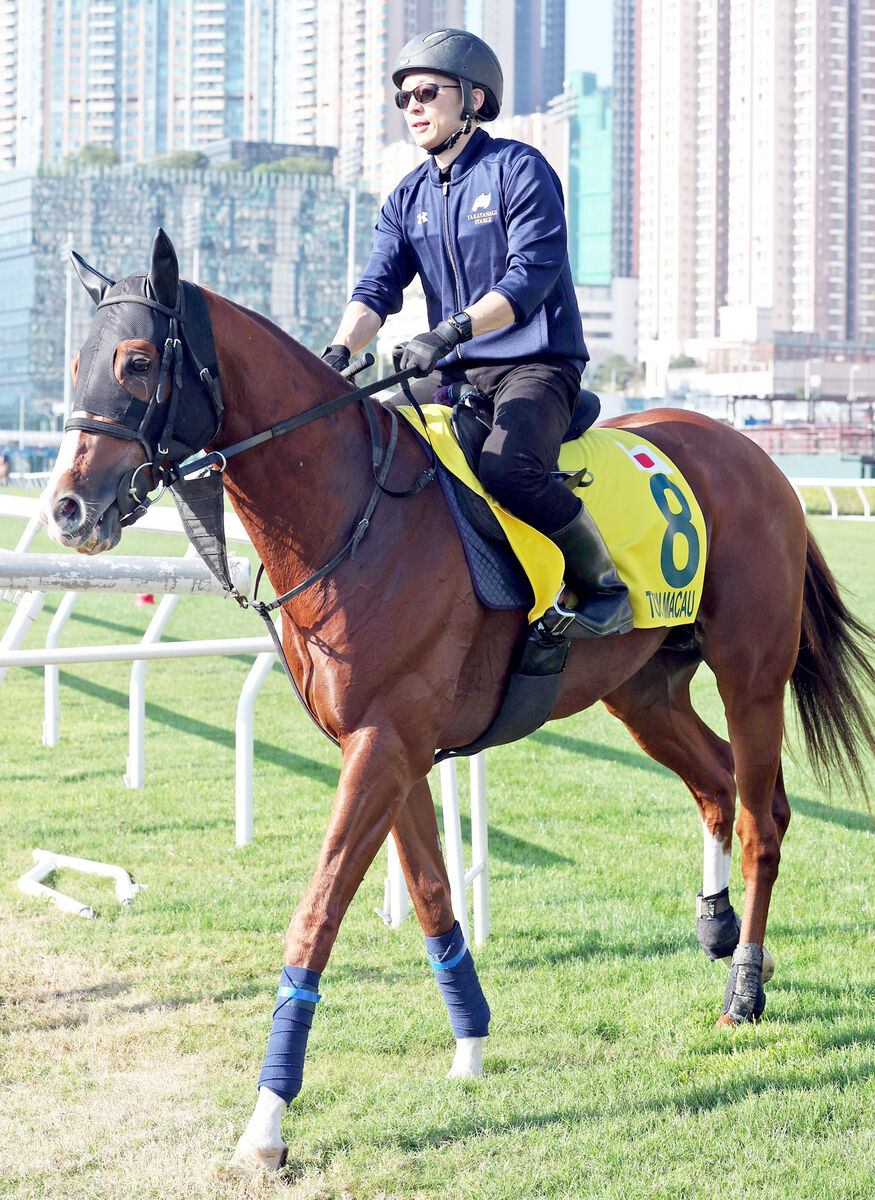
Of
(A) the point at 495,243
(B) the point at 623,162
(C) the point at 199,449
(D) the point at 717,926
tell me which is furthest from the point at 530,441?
(B) the point at 623,162

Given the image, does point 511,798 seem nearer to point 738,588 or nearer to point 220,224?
point 738,588

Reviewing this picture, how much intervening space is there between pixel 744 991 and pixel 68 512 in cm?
258

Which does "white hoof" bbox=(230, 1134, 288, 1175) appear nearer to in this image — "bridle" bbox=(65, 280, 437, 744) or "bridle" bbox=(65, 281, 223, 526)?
"bridle" bbox=(65, 280, 437, 744)

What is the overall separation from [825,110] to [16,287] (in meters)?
73.5

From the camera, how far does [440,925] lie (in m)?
3.59

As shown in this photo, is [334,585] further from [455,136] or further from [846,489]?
[846,489]

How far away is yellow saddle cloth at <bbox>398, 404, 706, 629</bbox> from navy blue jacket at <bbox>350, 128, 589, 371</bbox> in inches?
10.8

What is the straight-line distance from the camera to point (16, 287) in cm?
9900

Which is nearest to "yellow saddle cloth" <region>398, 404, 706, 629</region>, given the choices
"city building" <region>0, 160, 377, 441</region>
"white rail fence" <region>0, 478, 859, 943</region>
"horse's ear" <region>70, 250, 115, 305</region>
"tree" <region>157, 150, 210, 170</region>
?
"white rail fence" <region>0, 478, 859, 943</region>

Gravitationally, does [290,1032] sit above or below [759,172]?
below

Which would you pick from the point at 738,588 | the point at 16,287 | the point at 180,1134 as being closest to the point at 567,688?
the point at 738,588

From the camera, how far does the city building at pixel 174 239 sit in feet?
318

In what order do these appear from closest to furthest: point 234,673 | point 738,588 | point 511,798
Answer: point 738,588 → point 511,798 → point 234,673

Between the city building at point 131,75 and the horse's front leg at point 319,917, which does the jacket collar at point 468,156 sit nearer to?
the horse's front leg at point 319,917
